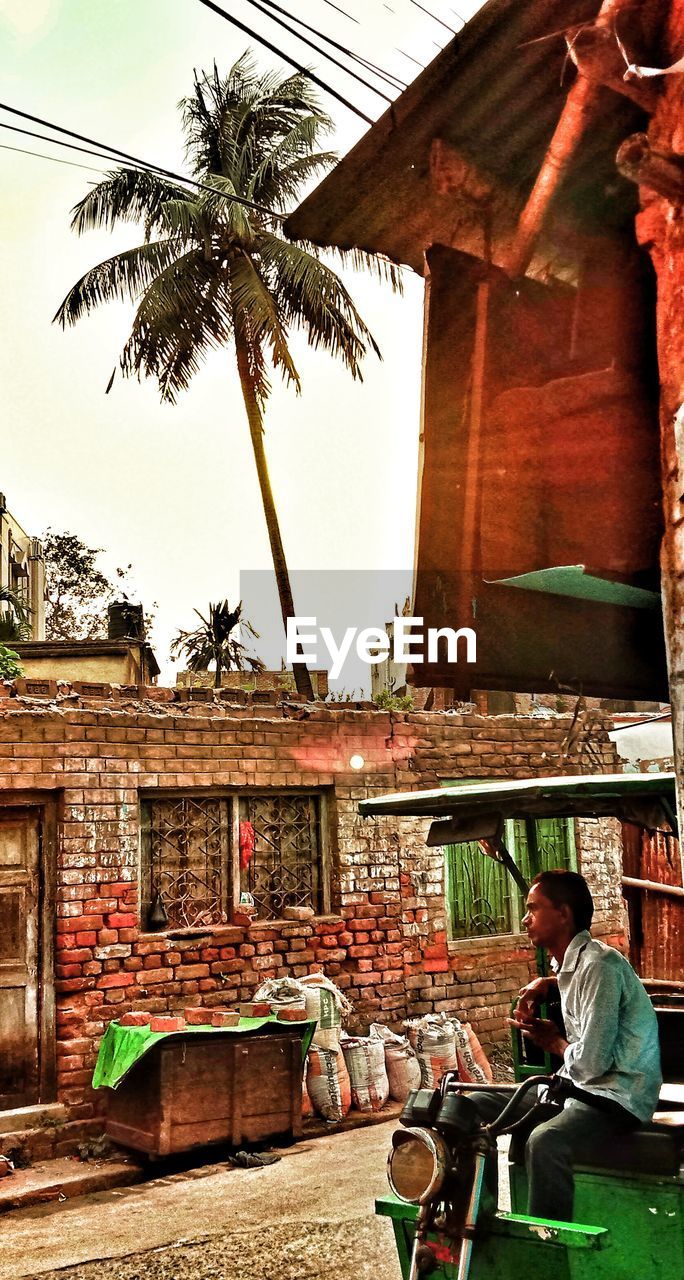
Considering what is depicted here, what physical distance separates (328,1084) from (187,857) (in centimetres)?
205

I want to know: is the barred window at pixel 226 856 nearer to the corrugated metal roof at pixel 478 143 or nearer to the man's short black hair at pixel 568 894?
the man's short black hair at pixel 568 894

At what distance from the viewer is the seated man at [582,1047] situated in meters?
3.45

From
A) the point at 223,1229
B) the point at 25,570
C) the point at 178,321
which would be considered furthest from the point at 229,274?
the point at 25,570

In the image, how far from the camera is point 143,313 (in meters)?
14.3

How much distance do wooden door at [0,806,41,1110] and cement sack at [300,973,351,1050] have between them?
2085 mm

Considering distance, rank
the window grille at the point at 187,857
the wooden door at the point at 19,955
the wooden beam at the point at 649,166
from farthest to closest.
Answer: the window grille at the point at 187,857 < the wooden door at the point at 19,955 < the wooden beam at the point at 649,166

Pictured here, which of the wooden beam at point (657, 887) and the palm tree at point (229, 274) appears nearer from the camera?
the wooden beam at point (657, 887)

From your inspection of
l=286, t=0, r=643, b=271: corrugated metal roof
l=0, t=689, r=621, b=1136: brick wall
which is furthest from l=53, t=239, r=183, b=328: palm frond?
l=286, t=0, r=643, b=271: corrugated metal roof

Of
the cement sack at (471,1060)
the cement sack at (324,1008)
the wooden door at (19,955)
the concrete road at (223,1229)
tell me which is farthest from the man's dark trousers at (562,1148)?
the cement sack at (471,1060)

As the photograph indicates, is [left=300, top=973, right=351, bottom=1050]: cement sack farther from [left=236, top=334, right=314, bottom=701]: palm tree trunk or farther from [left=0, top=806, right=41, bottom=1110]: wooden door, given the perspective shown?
[left=236, top=334, right=314, bottom=701]: palm tree trunk

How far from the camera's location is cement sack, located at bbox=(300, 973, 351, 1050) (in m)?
8.20

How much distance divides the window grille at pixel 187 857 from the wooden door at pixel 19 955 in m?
0.92

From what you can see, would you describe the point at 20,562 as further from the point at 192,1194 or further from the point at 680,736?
the point at 680,736

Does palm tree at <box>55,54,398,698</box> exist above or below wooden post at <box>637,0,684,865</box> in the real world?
above
